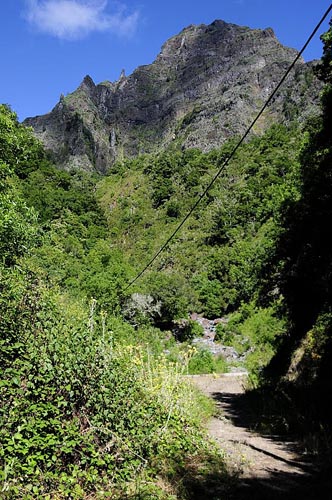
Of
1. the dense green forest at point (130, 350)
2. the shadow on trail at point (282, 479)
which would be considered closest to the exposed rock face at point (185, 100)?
the dense green forest at point (130, 350)

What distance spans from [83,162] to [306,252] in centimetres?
10153

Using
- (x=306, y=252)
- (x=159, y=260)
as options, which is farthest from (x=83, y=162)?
(x=306, y=252)

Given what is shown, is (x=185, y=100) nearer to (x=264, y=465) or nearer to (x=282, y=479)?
(x=264, y=465)

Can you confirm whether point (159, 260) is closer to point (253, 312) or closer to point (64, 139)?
point (253, 312)

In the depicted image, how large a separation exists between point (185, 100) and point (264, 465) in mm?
128979

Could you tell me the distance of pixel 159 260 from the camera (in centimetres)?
4609

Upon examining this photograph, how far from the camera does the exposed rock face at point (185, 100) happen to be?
79125 millimetres

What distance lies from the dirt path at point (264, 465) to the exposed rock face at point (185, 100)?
62.4 metres

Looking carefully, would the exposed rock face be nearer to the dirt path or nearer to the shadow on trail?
the dirt path

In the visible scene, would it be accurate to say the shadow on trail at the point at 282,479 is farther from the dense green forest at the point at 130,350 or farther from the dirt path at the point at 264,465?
the dense green forest at the point at 130,350

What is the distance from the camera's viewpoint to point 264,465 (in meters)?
5.30

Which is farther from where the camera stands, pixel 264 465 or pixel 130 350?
pixel 130 350

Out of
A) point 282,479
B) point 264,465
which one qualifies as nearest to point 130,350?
point 264,465

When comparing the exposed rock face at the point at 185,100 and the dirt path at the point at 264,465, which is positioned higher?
the exposed rock face at the point at 185,100
